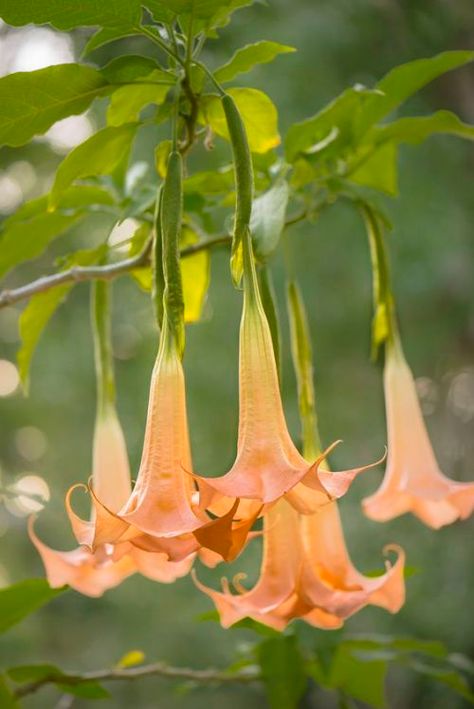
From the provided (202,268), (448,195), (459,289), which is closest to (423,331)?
(459,289)

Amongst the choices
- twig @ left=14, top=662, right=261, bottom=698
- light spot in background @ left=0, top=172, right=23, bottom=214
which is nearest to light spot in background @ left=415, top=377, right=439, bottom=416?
light spot in background @ left=0, top=172, right=23, bottom=214

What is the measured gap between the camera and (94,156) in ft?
1.83

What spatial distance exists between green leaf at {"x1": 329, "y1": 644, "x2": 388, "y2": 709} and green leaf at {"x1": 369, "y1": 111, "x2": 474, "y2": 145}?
1.40 feet

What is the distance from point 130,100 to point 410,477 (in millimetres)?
286

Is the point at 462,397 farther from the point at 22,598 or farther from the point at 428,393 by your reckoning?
the point at 22,598

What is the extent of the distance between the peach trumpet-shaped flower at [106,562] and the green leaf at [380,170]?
0.85 feet

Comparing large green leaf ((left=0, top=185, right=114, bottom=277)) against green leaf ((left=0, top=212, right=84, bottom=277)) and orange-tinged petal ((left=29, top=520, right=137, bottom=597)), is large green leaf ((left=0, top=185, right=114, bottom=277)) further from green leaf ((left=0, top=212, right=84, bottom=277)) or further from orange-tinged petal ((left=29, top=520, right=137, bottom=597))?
orange-tinged petal ((left=29, top=520, right=137, bottom=597))

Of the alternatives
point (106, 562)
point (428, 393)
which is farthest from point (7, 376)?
point (106, 562)

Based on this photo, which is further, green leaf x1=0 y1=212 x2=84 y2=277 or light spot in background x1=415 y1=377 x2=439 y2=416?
light spot in background x1=415 y1=377 x2=439 y2=416

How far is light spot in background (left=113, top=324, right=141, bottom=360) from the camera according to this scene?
8.38ft

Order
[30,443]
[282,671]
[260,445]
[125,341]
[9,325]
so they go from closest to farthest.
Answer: [260,445]
[282,671]
[125,341]
[9,325]
[30,443]

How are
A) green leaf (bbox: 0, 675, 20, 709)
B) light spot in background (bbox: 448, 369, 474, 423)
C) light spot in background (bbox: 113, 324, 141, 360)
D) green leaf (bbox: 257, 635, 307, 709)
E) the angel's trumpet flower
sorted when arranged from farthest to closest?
light spot in background (bbox: 113, 324, 141, 360), light spot in background (bbox: 448, 369, 474, 423), green leaf (bbox: 257, 635, 307, 709), green leaf (bbox: 0, 675, 20, 709), the angel's trumpet flower

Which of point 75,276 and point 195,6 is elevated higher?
point 195,6

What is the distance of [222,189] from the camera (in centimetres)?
67
